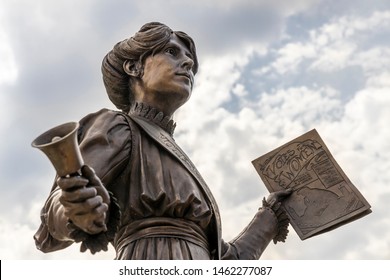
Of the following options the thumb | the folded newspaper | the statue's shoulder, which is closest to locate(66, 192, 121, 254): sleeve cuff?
the thumb

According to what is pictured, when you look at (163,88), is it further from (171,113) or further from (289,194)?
(289,194)

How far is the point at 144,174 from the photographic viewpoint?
491 cm

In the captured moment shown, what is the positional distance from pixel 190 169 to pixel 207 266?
78 cm

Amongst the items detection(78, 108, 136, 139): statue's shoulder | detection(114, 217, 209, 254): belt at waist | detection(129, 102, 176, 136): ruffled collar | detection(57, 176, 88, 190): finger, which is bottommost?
detection(57, 176, 88, 190): finger

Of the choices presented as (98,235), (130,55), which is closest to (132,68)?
(130,55)

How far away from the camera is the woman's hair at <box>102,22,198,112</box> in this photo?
18.4ft

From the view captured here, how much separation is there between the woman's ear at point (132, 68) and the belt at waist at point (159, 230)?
4.31ft

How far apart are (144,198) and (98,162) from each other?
37cm

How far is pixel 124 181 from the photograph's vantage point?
493 centimetres

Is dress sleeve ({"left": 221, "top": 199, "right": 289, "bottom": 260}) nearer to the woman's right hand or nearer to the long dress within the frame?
the long dress

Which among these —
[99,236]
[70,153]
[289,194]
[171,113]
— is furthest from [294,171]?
[70,153]

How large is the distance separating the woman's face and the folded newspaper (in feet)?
3.30

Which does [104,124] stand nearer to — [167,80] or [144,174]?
[144,174]

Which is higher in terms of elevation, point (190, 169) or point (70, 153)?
point (190, 169)
